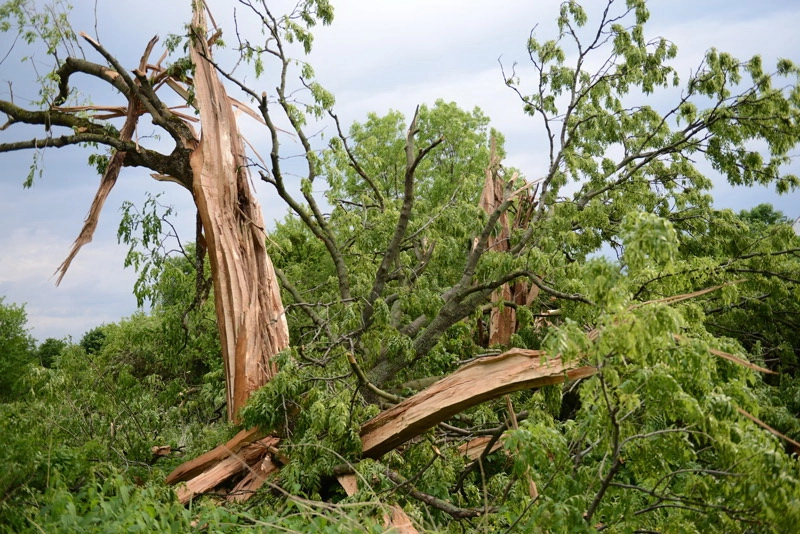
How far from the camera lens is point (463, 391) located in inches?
245

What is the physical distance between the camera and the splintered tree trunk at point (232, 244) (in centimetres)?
832

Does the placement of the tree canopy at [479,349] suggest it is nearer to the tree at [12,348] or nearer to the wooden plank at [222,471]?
the wooden plank at [222,471]

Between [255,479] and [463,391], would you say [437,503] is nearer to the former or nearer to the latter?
[463,391]

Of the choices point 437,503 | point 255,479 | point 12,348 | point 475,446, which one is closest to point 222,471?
point 255,479

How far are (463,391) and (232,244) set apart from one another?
3641mm

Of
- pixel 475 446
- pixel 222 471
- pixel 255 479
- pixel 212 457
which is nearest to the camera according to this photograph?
pixel 255 479

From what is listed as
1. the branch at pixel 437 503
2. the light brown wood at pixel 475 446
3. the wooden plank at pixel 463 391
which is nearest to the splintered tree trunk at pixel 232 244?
the wooden plank at pixel 463 391

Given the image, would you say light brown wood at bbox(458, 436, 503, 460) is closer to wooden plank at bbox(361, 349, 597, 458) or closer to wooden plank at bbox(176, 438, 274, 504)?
wooden plank at bbox(361, 349, 597, 458)

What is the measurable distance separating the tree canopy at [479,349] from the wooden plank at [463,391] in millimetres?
22

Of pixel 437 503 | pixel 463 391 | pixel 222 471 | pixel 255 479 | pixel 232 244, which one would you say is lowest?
pixel 437 503

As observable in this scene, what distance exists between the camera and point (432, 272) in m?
12.9

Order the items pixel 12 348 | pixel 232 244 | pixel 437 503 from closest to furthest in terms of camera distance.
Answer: pixel 437 503, pixel 232 244, pixel 12 348

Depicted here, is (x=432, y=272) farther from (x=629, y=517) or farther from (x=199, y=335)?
(x=629, y=517)

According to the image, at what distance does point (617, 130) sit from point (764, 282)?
284 cm
